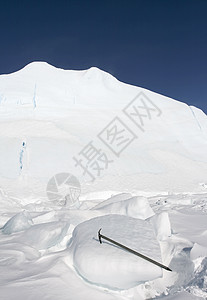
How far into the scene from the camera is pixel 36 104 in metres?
19.5

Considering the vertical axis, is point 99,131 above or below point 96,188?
above

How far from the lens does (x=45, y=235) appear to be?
129 inches

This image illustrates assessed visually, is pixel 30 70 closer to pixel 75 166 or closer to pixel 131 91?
pixel 131 91

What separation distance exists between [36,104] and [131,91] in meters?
9.85

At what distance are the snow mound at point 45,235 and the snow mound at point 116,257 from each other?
335 millimetres

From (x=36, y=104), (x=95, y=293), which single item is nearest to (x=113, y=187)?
(x=95, y=293)

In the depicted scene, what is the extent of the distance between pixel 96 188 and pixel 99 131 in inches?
255

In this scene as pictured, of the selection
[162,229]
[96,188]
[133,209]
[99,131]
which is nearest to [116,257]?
[162,229]

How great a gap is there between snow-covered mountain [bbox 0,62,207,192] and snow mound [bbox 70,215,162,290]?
8875 mm

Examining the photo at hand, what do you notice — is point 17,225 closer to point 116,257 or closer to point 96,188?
point 116,257

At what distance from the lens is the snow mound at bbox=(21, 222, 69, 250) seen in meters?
3.15

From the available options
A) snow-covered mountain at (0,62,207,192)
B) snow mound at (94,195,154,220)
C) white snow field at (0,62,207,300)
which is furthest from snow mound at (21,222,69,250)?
snow-covered mountain at (0,62,207,192)

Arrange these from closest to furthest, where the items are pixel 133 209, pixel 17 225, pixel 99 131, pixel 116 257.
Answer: pixel 116 257, pixel 17 225, pixel 133 209, pixel 99 131

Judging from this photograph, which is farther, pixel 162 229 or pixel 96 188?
pixel 96 188
